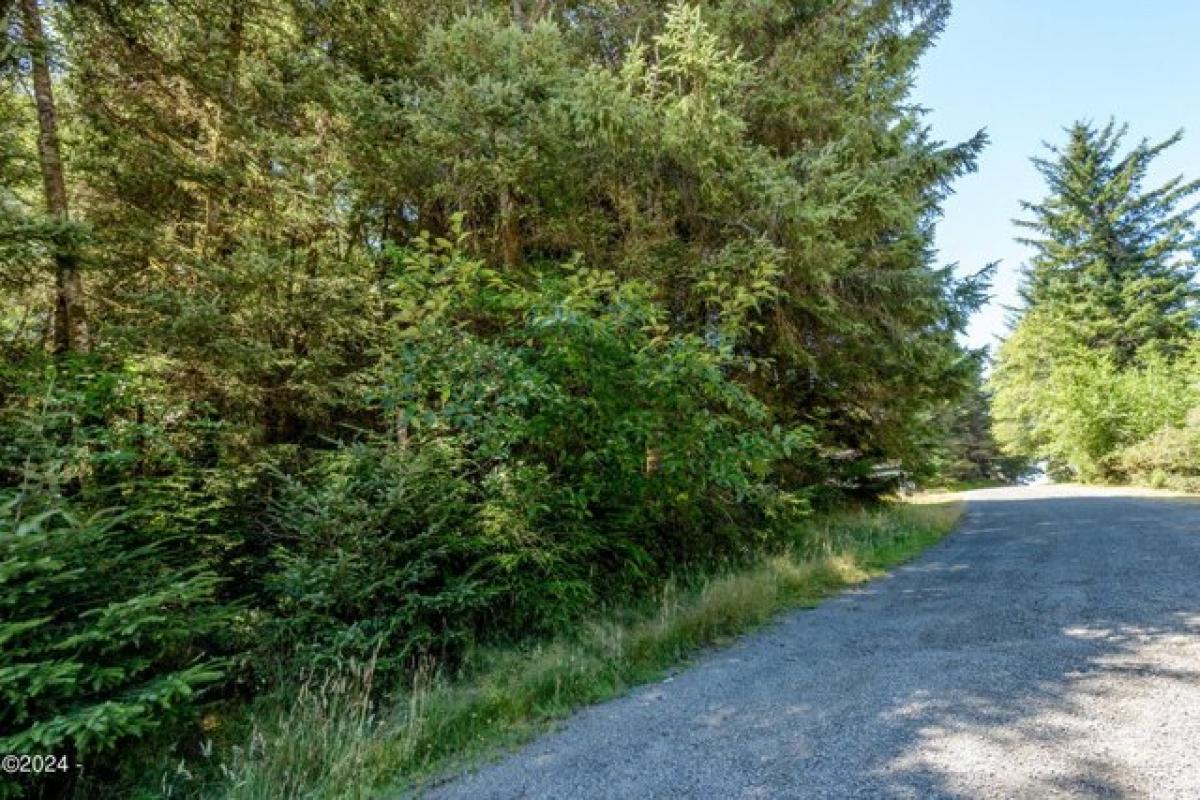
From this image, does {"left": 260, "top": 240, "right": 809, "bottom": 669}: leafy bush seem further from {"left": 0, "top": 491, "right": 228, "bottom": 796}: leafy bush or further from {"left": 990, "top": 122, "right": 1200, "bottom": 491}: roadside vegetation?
{"left": 990, "top": 122, "right": 1200, "bottom": 491}: roadside vegetation

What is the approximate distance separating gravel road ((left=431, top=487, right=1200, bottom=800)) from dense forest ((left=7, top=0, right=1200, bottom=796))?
1.53m

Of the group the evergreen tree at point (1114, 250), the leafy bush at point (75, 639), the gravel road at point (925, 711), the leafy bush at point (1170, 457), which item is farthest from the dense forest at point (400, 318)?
the evergreen tree at point (1114, 250)

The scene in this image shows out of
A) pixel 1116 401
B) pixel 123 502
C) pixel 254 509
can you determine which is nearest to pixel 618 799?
pixel 123 502

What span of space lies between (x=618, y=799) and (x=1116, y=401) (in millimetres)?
22969

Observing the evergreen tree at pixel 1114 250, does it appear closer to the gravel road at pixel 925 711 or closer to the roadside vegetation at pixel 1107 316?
the roadside vegetation at pixel 1107 316

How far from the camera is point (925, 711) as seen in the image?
10.1 ft

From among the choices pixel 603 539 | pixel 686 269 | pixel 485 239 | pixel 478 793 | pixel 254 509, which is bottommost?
pixel 478 793

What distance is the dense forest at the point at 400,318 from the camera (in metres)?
4.02

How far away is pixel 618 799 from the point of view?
8.21 feet

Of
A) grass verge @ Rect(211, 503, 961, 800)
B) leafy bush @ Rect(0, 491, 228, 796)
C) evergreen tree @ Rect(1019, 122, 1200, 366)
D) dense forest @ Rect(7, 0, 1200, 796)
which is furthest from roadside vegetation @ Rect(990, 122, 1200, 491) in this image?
leafy bush @ Rect(0, 491, 228, 796)

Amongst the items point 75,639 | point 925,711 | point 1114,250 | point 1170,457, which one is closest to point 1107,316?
point 1114,250

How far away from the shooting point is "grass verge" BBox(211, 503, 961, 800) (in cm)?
293

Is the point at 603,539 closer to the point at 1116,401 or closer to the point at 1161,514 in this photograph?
the point at 1161,514

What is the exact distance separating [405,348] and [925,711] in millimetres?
4330
